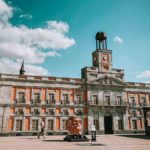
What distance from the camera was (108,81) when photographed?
4022 centimetres

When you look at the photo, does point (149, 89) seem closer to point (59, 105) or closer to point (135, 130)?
point (135, 130)

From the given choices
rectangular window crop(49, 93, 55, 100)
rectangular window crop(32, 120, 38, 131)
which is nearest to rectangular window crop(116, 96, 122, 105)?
rectangular window crop(49, 93, 55, 100)

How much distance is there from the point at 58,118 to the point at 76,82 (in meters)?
7.09

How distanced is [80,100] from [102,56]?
33.3ft

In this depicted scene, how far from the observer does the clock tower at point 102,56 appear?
41219mm

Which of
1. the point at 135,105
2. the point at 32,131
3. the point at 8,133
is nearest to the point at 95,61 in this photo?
the point at 135,105

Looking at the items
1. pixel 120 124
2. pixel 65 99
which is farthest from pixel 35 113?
pixel 120 124

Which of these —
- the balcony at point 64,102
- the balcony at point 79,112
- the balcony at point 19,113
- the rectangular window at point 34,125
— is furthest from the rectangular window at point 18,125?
the balcony at point 79,112

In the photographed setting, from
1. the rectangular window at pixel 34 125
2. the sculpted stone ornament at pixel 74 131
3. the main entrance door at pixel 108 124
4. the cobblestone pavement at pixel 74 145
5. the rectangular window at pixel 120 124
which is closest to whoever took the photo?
the cobblestone pavement at pixel 74 145

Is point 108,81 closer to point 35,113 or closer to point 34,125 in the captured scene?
point 35,113

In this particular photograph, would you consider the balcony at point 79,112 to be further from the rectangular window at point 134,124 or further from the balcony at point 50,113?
the rectangular window at point 134,124

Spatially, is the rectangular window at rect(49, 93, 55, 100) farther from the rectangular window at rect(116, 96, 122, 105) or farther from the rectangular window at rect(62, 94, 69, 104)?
Result: the rectangular window at rect(116, 96, 122, 105)

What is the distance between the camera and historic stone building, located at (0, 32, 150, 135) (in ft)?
112

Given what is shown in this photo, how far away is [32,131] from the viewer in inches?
1345
